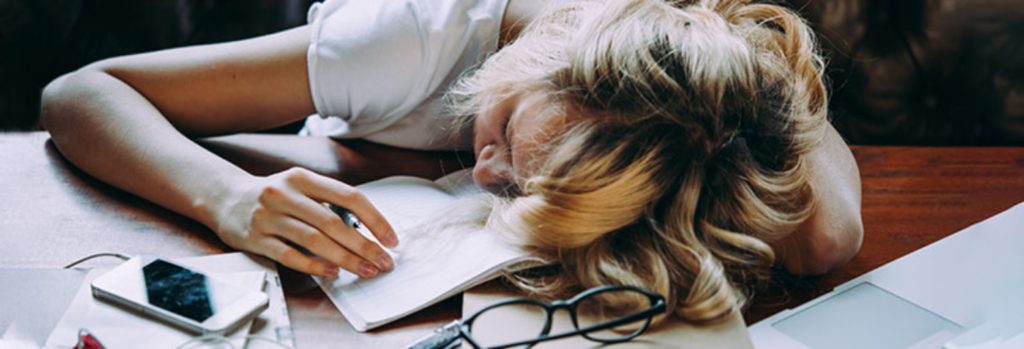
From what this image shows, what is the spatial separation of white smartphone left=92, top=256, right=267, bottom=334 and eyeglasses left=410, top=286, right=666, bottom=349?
0.12 metres

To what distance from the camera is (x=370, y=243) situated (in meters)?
0.65

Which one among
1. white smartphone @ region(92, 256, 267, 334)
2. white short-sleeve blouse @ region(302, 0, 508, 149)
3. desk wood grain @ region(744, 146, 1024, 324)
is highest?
white short-sleeve blouse @ region(302, 0, 508, 149)

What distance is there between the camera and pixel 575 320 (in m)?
0.58

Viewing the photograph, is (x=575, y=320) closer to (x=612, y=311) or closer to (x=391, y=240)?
(x=612, y=311)

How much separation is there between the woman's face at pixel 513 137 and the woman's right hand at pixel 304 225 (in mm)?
106

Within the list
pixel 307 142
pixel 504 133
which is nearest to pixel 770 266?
pixel 504 133

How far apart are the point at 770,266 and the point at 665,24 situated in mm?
188

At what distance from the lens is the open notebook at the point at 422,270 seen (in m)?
0.62

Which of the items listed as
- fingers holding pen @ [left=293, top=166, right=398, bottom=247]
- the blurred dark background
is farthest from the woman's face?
the blurred dark background

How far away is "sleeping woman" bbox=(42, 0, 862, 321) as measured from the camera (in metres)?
0.64

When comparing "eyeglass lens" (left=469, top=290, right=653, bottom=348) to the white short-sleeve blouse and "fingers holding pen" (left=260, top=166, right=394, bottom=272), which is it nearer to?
"fingers holding pen" (left=260, top=166, right=394, bottom=272)

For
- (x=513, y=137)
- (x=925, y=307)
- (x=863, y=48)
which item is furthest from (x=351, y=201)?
(x=863, y=48)

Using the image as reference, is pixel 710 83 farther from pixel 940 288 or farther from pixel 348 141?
pixel 348 141

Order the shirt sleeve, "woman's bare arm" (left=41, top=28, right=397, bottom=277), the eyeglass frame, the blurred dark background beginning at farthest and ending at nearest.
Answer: the blurred dark background < the shirt sleeve < "woman's bare arm" (left=41, top=28, right=397, bottom=277) < the eyeglass frame
